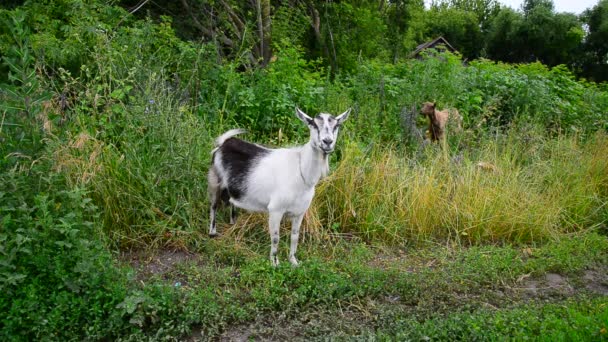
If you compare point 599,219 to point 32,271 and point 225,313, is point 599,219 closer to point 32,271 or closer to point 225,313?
point 225,313

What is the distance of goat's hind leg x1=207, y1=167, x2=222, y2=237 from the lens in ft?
17.3

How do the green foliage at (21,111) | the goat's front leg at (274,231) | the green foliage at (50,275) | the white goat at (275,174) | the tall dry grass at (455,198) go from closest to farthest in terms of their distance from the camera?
the green foliage at (50,275)
the green foliage at (21,111)
the white goat at (275,174)
the goat's front leg at (274,231)
the tall dry grass at (455,198)

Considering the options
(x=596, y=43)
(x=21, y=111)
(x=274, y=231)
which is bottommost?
(x=274, y=231)

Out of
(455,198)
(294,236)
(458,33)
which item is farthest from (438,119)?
(458,33)

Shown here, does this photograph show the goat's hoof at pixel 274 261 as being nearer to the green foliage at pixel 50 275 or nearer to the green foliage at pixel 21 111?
the green foliage at pixel 50 275

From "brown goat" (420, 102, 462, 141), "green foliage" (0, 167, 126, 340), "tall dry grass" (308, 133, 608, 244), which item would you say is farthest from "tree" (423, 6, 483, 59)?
"green foliage" (0, 167, 126, 340)

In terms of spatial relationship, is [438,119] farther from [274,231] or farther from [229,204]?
[274,231]

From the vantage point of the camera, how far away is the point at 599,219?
6625mm

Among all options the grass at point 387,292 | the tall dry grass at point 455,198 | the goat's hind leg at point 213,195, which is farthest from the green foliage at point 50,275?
the tall dry grass at point 455,198

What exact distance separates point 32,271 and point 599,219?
20.2 feet

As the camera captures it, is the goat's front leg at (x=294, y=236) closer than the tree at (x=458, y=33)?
Yes

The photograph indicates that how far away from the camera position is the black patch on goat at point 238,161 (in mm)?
5008

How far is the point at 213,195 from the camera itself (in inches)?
210

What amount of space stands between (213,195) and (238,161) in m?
0.50
